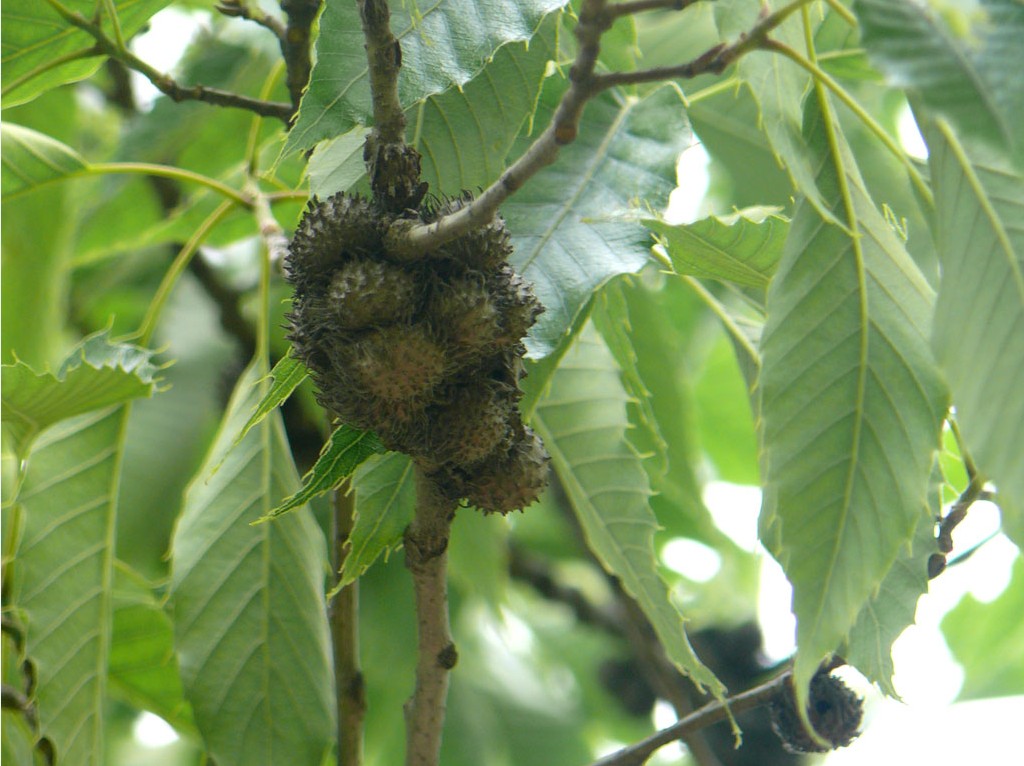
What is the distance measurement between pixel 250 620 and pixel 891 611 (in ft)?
1.75

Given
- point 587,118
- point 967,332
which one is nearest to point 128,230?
point 587,118

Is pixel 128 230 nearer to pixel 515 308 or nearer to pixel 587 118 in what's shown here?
pixel 587 118

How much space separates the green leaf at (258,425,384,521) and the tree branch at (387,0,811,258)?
16 centimetres

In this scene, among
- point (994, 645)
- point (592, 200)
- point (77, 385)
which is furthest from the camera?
point (994, 645)

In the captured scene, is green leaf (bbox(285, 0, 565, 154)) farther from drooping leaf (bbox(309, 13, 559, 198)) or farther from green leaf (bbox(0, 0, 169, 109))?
green leaf (bbox(0, 0, 169, 109))

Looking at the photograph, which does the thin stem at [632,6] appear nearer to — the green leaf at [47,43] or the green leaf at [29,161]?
the green leaf at [47,43]

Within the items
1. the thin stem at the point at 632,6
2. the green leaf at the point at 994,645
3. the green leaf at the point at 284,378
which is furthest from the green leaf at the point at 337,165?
the green leaf at the point at 994,645

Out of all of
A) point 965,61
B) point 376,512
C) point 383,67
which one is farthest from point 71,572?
point 965,61

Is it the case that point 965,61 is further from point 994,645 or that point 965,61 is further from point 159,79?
point 994,645

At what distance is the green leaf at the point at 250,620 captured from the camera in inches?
37.3

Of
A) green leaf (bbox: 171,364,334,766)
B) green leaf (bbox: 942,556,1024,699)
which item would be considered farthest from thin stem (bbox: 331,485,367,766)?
green leaf (bbox: 942,556,1024,699)

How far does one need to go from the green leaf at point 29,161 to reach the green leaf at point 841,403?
27.9 inches

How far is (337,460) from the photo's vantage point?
0.70 m

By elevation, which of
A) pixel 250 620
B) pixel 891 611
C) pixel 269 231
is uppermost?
pixel 269 231
